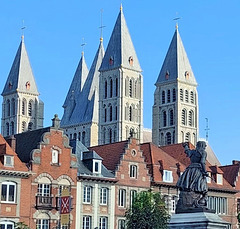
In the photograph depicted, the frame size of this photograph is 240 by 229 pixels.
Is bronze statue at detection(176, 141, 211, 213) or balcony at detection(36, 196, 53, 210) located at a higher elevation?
balcony at detection(36, 196, 53, 210)

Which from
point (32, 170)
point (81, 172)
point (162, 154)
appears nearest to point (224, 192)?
point (162, 154)

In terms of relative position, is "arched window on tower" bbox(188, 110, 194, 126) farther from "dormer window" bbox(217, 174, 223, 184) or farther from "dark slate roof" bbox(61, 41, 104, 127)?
"dormer window" bbox(217, 174, 223, 184)

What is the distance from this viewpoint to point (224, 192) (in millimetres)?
79562

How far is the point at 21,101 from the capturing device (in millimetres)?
167000

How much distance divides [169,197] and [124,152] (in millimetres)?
6680

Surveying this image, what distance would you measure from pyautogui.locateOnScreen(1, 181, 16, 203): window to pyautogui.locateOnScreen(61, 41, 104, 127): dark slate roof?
3876 inches

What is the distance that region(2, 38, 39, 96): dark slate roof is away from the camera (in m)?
161

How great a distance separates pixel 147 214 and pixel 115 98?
97199 mm

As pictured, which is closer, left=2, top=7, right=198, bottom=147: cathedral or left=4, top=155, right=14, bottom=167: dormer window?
left=4, top=155, right=14, bottom=167: dormer window

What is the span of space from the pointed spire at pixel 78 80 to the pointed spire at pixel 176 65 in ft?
53.6

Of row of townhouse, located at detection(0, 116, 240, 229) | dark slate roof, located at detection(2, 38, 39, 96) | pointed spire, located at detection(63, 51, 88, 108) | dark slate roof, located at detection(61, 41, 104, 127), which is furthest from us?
pointed spire, located at detection(63, 51, 88, 108)

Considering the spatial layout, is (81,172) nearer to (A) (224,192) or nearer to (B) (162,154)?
(B) (162,154)

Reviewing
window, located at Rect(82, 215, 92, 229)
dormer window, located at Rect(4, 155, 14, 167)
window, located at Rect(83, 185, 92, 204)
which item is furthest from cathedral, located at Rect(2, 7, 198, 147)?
dormer window, located at Rect(4, 155, 14, 167)

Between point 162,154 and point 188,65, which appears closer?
point 162,154
